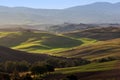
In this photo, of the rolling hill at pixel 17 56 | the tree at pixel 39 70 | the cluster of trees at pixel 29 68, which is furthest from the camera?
the rolling hill at pixel 17 56

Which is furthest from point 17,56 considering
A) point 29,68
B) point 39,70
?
point 39,70

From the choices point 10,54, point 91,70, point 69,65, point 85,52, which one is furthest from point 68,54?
point 91,70

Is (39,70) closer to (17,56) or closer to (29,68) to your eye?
(29,68)

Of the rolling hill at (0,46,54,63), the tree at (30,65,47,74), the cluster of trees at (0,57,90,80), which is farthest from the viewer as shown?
the rolling hill at (0,46,54,63)

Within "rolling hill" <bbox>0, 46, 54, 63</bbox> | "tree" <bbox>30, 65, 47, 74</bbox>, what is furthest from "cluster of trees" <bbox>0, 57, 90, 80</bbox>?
"rolling hill" <bbox>0, 46, 54, 63</bbox>

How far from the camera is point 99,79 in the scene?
7819 cm

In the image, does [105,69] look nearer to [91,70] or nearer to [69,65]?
[91,70]

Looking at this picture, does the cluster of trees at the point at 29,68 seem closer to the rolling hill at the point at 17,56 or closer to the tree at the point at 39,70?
the tree at the point at 39,70

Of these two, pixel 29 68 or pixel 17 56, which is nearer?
pixel 29 68

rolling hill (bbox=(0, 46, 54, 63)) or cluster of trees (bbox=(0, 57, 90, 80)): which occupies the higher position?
cluster of trees (bbox=(0, 57, 90, 80))

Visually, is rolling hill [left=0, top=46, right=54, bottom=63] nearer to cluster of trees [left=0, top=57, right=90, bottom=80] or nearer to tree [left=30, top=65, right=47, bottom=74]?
cluster of trees [left=0, top=57, right=90, bottom=80]

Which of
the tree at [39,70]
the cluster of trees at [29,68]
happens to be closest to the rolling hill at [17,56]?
the cluster of trees at [29,68]

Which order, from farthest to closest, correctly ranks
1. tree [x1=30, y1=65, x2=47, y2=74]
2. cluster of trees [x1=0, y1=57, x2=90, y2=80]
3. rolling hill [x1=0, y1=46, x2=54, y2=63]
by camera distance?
rolling hill [x1=0, y1=46, x2=54, y2=63]
tree [x1=30, y1=65, x2=47, y2=74]
cluster of trees [x1=0, y1=57, x2=90, y2=80]

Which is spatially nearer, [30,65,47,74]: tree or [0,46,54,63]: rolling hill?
[30,65,47,74]: tree
